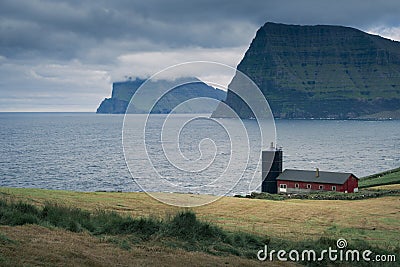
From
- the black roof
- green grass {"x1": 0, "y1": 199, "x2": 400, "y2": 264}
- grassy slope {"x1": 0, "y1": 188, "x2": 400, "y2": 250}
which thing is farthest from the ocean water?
green grass {"x1": 0, "y1": 199, "x2": 400, "y2": 264}

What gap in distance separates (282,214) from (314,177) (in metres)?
22.7

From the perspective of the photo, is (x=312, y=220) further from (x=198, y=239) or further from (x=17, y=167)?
(x=17, y=167)

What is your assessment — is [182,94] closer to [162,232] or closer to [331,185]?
[162,232]

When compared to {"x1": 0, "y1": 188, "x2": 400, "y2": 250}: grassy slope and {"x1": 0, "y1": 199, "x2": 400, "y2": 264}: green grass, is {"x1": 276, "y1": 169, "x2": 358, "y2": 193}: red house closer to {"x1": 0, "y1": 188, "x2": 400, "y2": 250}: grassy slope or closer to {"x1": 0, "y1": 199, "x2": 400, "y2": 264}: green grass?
{"x1": 0, "y1": 188, "x2": 400, "y2": 250}: grassy slope

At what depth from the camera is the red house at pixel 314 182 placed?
53.9 metres

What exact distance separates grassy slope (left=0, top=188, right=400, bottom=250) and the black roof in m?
11.0

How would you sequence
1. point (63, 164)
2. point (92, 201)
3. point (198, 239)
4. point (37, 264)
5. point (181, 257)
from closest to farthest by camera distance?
point (37, 264)
point (181, 257)
point (198, 239)
point (92, 201)
point (63, 164)

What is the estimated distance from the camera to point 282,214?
34219 millimetres

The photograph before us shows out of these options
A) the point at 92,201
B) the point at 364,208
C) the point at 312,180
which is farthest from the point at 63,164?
the point at 364,208

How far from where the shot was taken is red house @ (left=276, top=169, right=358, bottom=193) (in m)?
53.9

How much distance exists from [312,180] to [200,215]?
28.0 m

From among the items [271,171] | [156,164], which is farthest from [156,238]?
[156,164]

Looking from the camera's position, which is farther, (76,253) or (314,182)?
(314,182)

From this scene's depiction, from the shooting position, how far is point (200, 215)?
30484 mm
